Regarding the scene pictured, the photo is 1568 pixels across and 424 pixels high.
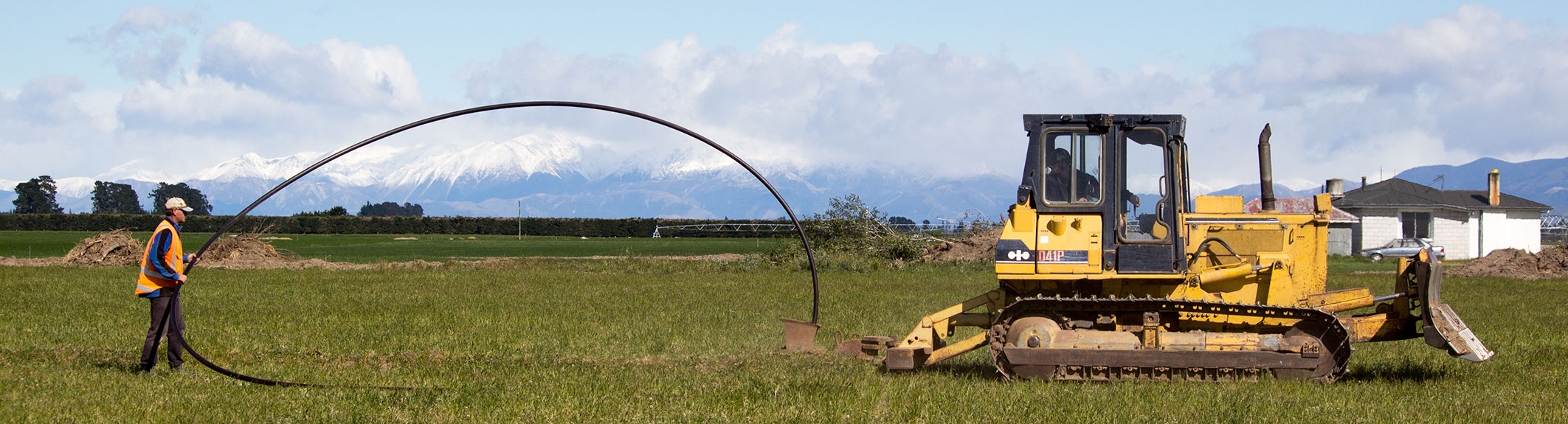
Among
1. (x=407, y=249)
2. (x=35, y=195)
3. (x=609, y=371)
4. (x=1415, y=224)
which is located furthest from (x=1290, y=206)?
(x=35, y=195)

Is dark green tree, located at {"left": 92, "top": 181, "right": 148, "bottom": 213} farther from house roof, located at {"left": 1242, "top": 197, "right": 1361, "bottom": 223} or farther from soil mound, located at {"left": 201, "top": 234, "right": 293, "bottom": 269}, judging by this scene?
house roof, located at {"left": 1242, "top": 197, "right": 1361, "bottom": 223}

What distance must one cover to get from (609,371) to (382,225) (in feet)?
290

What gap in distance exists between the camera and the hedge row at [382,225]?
3447 inches

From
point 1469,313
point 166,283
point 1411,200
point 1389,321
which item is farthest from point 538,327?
point 1411,200

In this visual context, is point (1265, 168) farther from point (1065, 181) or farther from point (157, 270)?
point (157, 270)

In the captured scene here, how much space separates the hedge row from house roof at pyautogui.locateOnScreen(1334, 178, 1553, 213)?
4249 centimetres

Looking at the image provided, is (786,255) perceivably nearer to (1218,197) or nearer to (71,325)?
(71,325)

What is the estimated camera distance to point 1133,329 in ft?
33.1

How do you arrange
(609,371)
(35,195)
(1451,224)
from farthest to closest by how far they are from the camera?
1. (35,195)
2. (1451,224)
3. (609,371)

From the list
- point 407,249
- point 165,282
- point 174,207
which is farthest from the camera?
point 407,249

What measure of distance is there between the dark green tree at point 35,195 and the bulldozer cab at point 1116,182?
504 feet

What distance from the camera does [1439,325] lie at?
31.6ft

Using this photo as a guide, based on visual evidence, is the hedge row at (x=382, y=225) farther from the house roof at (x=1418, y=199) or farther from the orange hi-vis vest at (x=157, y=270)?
the orange hi-vis vest at (x=157, y=270)

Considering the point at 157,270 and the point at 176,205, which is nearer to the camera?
the point at 157,270
